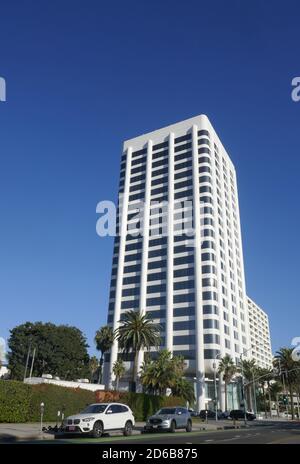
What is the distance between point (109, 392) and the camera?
150ft

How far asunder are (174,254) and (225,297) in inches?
621

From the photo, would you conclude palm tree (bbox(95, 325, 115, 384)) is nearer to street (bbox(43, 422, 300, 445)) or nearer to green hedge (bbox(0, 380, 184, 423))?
green hedge (bbox(0, 380, 184, 423))

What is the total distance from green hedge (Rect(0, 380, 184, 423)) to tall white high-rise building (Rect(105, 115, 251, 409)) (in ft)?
141

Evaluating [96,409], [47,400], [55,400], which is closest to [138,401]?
[55,400]

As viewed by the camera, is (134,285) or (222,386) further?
(134,285)

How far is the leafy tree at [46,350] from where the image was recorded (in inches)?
3728

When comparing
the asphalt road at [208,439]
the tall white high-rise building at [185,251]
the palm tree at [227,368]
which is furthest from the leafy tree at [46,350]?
the asphalt road at [208,439]

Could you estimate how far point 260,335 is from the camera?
179375mm

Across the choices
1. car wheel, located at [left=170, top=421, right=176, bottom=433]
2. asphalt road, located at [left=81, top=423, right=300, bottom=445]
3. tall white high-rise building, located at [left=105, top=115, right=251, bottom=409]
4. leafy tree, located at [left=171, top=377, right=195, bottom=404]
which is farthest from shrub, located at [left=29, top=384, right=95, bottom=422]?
A: tall white high-rise building, located at [left=105, top=115, right=251, bottom=409]

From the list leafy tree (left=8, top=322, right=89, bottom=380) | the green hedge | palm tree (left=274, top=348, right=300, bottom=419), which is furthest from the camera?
leafy tree (left=8, top=322, right=89, bottom=380)

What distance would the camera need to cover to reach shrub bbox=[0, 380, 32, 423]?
31395 millimetres

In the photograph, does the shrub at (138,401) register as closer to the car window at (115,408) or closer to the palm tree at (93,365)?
the car window at (115,408)

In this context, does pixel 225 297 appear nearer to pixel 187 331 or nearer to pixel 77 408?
pixel 187 331
